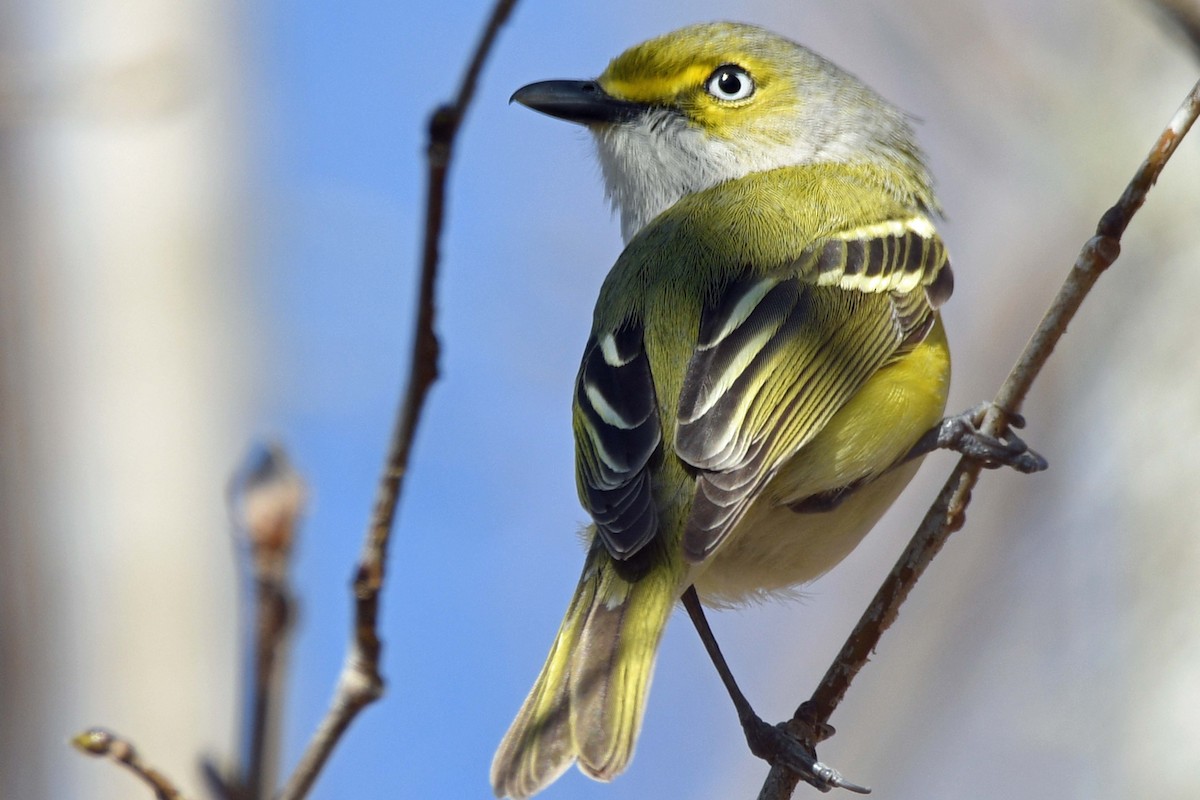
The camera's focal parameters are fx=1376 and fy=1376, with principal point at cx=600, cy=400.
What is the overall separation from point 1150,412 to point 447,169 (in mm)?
4842

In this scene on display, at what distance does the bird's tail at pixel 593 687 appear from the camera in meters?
3.05

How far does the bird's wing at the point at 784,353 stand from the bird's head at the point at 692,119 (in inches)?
29.4

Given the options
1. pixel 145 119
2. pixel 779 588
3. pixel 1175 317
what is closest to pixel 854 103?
pixel 1175 317

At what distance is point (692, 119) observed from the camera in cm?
502

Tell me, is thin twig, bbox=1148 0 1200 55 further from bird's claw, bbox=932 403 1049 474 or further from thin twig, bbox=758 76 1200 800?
bird's claw, bbox=932 403 1049 474

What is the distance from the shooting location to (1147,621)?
18.2ft

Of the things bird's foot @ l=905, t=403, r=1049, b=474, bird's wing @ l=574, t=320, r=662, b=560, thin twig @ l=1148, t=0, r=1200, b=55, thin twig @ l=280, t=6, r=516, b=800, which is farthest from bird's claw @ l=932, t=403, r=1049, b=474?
thin twig @ l=280, t=6, r=516, b=800

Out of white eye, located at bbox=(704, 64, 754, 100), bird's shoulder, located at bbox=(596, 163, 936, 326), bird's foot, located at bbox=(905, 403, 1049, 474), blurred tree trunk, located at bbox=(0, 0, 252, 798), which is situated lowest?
blurred tree trunk, located at bbox=(0, 0, 252, 798)

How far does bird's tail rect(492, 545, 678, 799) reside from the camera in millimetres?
3051

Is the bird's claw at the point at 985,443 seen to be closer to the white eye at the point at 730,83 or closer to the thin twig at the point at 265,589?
the white eye at the point at 730,83

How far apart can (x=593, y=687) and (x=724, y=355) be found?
994 mm

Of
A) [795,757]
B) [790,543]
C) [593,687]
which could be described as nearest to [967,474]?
[790,543]

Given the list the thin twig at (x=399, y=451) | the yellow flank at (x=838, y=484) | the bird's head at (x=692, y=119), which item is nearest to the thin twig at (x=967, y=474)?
the yellow flank at (x=838, y=484)

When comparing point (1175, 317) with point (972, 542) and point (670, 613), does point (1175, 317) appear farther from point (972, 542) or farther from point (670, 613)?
point (670, 613)
